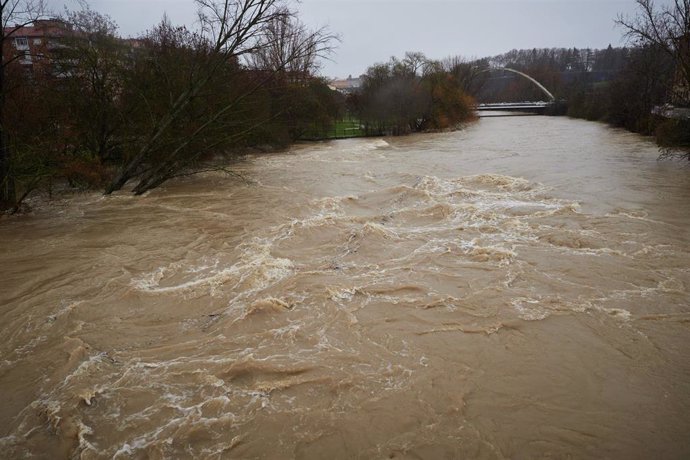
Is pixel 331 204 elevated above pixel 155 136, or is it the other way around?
pixel 155 136

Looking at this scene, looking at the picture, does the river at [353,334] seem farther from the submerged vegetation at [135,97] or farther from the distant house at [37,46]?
the distant house at [37,46]

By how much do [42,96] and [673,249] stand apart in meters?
19.7

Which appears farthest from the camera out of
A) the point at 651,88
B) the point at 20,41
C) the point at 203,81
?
the point at 651,88

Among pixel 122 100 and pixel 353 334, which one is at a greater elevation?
pixel 122 100

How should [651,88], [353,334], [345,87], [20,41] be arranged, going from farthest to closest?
1. [345,87]
2. [651,88]
3. [20,41]
4. [353,334]

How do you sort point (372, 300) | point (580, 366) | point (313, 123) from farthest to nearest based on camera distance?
point (313, 123), point (372, 300), point (580, 366)

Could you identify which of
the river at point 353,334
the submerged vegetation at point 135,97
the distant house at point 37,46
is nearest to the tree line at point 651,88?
the submerged vegetation at point 135,97

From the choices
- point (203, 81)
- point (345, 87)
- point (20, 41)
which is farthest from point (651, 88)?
point (345, 87)

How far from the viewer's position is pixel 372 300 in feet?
21.0

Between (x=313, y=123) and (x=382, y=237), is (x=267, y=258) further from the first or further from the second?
(x=313, y=123)

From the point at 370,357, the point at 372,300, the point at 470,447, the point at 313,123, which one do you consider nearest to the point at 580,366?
the point at 470,447

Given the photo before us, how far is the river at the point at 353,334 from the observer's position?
3.91 m

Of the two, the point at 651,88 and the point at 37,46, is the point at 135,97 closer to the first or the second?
the point at 37,46

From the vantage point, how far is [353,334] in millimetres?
5516
